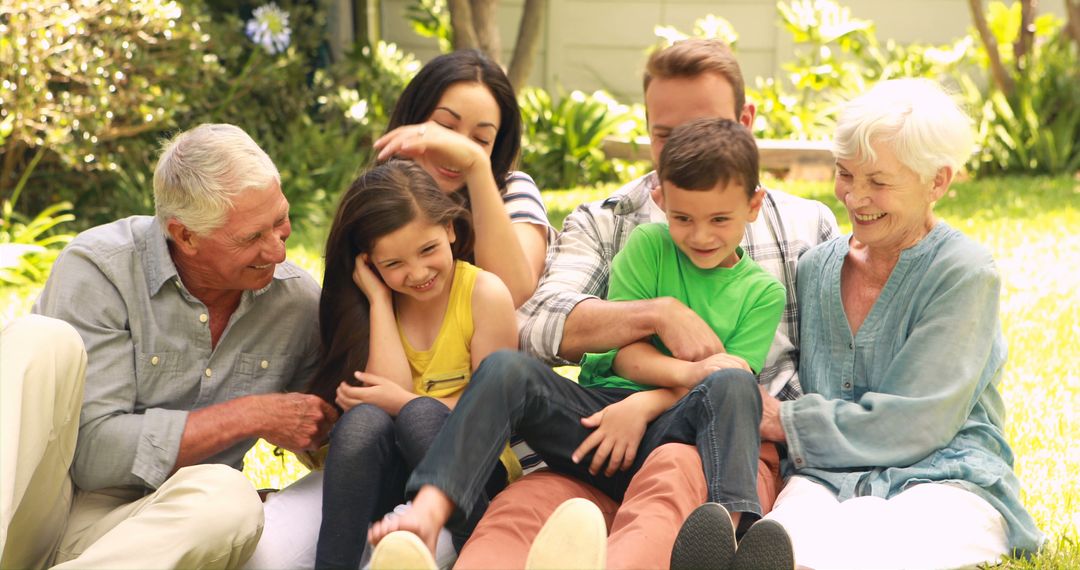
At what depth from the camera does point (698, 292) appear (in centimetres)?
319

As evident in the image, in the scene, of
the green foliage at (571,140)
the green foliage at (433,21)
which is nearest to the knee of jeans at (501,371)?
the green foliage at (571,140)

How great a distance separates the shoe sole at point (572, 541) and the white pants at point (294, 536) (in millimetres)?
598

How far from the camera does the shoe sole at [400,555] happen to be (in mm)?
2314

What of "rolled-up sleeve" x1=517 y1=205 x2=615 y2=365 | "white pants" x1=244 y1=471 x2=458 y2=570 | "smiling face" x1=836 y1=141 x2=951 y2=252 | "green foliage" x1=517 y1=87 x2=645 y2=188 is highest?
"smiling face" x1=836 y1=141 x2=951 y2=252

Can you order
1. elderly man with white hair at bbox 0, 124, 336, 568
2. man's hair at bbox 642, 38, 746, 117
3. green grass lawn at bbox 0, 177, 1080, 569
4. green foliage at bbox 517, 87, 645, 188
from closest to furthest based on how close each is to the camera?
elderly man with white hair at bbox 0, 124, 336, 568 → man's hair at bbox 642, 38, 746, 117 → green grass lawn at bbox 0, 177, 1080, 569 → green foliage at bbox 517, 87, 645, 188

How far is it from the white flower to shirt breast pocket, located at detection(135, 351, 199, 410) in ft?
19.7

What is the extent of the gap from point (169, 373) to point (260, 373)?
24cm

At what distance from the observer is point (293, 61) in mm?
8977

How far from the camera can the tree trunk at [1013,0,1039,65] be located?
32.0 feet

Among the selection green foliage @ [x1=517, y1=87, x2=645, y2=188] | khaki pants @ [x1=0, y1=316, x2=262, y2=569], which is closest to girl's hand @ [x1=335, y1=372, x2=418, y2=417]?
khaki pants @ [x1=0, y1=316, x2=262, y2=569]

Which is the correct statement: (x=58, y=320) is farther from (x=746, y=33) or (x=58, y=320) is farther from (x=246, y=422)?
(x=746, y=33)

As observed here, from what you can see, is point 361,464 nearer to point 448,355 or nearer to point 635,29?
point 448,355

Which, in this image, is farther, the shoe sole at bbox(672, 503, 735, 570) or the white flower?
the white flower

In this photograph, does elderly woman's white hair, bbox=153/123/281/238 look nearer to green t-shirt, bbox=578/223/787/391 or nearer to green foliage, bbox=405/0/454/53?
green t-shirt, bbox=578/223/787/391
